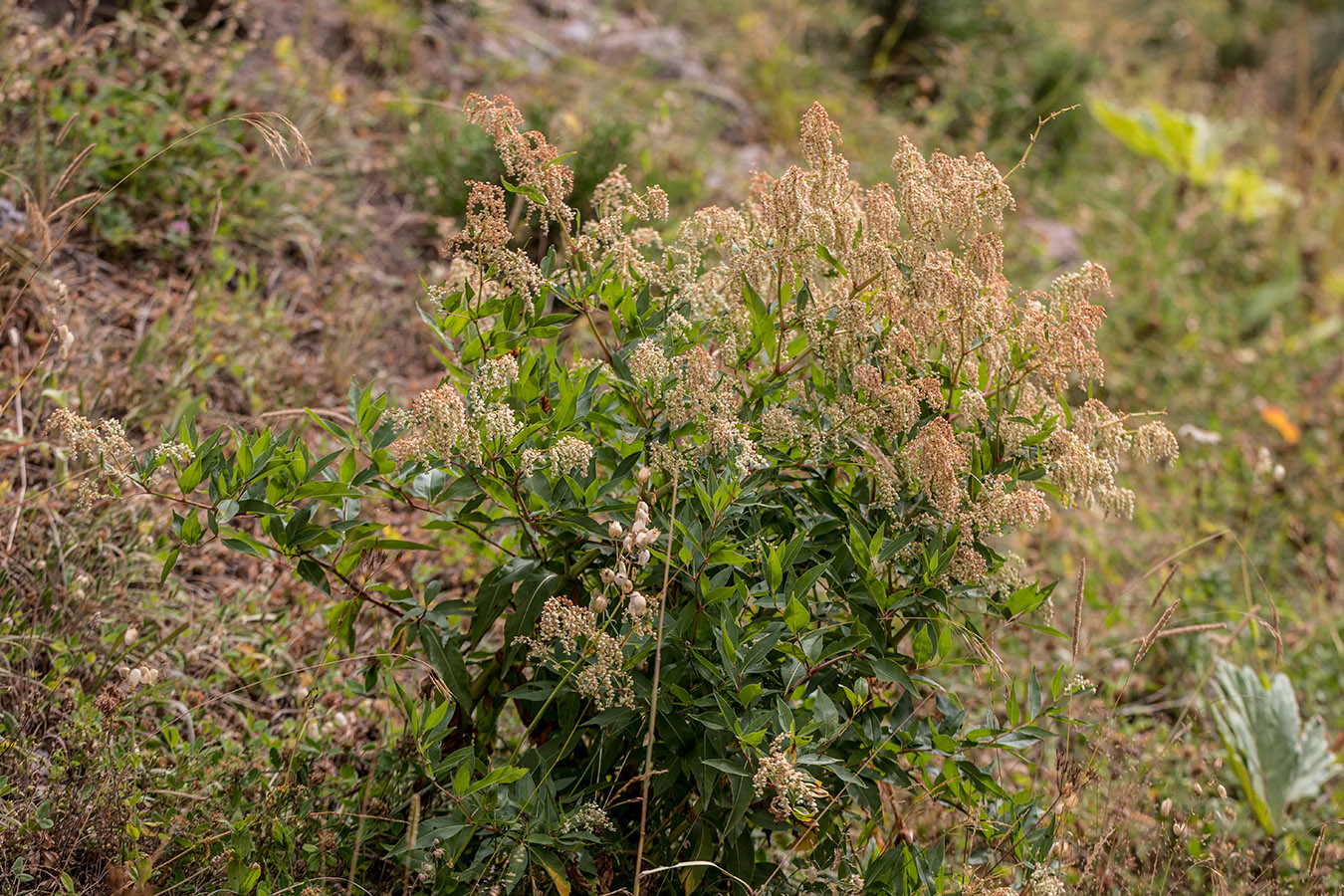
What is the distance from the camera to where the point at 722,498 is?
66.0 inches

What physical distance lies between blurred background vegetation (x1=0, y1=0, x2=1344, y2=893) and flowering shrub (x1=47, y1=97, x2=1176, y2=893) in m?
0.35

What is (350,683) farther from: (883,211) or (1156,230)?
(1156,230)

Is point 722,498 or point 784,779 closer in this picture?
point 784,779

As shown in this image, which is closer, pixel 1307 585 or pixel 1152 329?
pixel 1307 585

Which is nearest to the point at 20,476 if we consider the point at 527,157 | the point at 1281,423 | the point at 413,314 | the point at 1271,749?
the point at 413,314

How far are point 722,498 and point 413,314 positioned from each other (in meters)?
2.42

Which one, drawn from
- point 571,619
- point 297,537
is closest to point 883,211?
point 571,619

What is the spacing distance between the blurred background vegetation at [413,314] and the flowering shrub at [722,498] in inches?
13.8

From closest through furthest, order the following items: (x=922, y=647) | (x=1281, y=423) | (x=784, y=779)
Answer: (x=784, y=779) < (x=922, y=647) < (x=1281, y=423)

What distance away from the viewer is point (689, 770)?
5.75ft

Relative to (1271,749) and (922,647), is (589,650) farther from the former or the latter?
(1271,749)

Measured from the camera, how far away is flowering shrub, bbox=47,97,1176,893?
1.70m

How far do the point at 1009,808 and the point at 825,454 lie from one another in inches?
28.8

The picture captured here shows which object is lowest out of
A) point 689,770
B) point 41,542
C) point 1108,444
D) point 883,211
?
point 41,542
